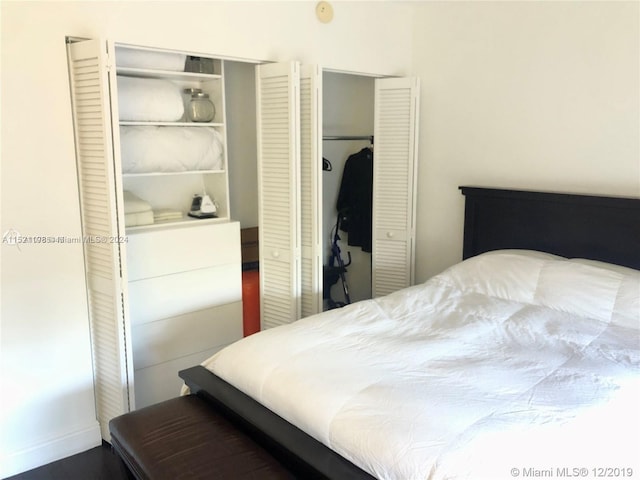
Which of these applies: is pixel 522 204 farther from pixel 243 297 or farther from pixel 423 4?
pixel 243 297

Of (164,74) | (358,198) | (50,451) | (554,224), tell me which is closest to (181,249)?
(164,74)

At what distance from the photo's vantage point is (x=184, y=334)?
121 inches

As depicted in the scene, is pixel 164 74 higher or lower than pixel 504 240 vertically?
higher

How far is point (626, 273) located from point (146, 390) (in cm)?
254

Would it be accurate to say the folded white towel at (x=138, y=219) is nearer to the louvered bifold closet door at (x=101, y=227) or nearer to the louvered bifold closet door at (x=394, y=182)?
the louvered bifold closet door at (x=101, y=227)

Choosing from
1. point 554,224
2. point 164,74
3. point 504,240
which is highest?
point 164,74

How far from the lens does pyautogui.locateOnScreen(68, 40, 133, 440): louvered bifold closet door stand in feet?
7.78

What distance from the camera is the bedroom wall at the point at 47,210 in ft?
7.70

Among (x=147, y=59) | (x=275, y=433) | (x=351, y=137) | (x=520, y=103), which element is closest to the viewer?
(x=275, y=433)

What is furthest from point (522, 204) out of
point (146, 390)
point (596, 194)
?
point (146, 390)

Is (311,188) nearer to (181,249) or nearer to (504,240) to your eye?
(181,249)

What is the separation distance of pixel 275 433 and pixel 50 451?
4.71 ft

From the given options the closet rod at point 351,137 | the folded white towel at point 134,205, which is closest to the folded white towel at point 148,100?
the folded white towel at point 134,205

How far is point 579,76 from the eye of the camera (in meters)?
2.96
